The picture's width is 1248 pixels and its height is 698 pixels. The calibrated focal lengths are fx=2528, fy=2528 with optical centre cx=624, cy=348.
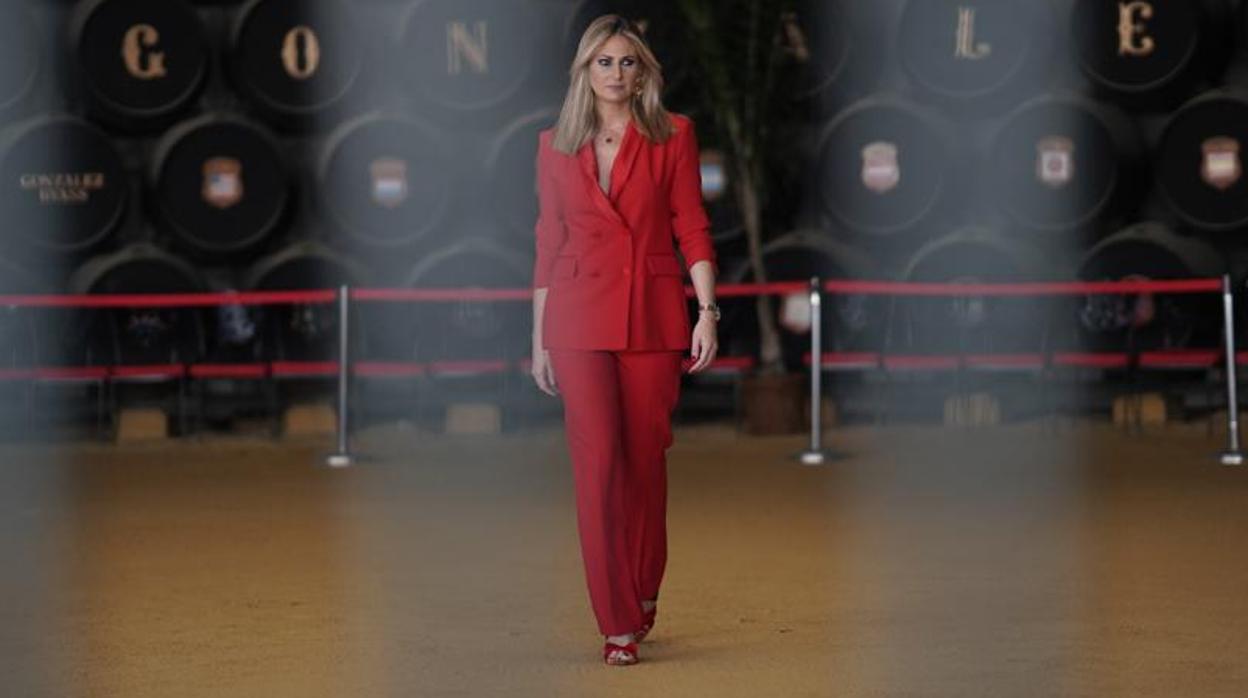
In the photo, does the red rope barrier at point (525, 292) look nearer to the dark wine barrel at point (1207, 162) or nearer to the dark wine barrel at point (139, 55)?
the dark wine barrel at point (1207, 162)

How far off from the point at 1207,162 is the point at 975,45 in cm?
104

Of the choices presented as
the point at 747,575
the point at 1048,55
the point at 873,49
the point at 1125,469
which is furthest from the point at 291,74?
the point at 747,575

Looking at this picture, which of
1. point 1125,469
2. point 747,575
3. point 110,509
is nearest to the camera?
point 747,575

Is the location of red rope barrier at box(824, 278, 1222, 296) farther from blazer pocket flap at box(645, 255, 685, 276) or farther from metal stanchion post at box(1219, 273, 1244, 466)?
blazer pocket flap at box(645, 255, 685, 276)

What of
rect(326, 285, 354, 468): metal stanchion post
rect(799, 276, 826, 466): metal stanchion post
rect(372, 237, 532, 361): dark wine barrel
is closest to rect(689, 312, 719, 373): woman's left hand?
rect(799, 276, 826, 466): metal stanchion post

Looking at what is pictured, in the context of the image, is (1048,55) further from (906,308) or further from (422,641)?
(422,641)

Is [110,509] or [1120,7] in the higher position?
[1120,7]

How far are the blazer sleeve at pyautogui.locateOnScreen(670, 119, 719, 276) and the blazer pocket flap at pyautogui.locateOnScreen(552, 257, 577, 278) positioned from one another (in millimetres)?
204

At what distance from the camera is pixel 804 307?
10438 millimetres

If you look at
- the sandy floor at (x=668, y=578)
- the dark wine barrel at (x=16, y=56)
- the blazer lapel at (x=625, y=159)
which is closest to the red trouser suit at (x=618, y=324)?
the blazer lapel at (x=625, y=159)

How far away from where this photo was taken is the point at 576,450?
15.4 ft

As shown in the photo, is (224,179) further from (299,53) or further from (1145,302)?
(1145,302)

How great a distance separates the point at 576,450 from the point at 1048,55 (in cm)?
596

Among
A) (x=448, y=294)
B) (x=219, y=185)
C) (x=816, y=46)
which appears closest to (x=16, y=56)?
(x=219, y=185)
